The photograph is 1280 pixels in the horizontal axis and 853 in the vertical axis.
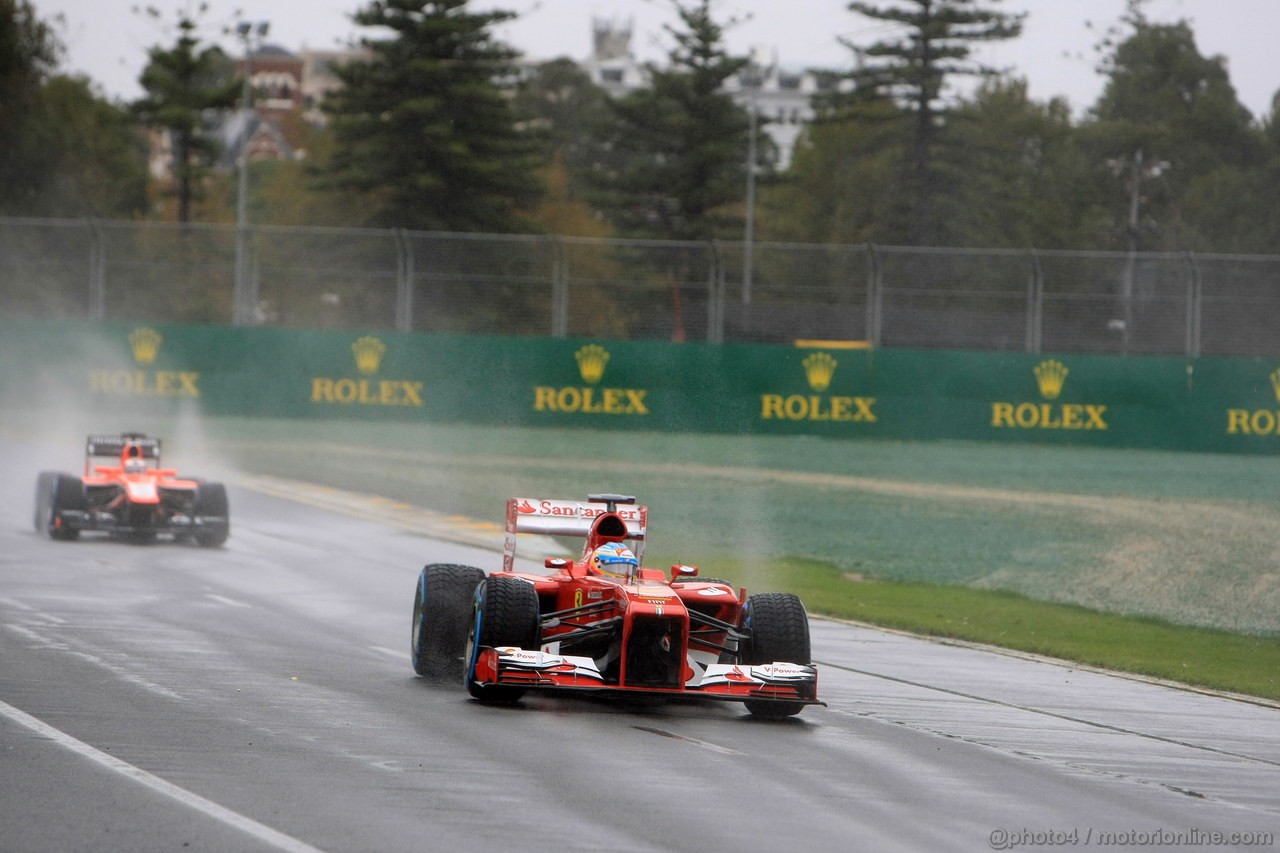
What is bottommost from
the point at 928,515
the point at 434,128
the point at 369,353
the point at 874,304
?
the point at 928,515

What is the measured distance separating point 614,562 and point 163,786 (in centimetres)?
401

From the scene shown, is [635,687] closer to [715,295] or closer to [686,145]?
[715,295]

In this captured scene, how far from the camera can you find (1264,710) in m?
13.2

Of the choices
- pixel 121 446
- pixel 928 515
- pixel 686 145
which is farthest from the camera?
pixel 686 145

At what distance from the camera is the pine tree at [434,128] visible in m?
64.3

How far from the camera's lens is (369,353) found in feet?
125

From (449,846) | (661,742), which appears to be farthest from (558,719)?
(449,846)

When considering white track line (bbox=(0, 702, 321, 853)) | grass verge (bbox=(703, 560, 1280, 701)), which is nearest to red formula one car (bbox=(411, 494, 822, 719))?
white track line (bbox=(0, 702, 321, 853))

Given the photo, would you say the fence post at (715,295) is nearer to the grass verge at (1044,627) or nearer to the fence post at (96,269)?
the fence post at (96,269)

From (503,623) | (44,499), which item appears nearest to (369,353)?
(44,499)

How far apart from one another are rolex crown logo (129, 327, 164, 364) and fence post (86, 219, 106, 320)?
4.65ft

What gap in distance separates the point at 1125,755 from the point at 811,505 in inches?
694

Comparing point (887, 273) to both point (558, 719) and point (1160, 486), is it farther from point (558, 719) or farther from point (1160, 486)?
point (558, 719)

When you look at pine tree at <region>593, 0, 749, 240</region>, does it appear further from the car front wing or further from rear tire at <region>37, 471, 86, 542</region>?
the car front wing
